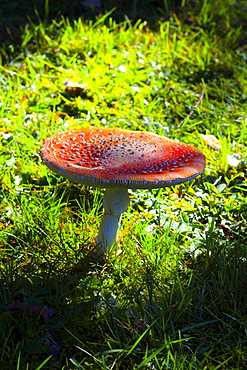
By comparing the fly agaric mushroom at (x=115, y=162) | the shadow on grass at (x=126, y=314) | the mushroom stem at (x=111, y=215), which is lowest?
the shadow on grass at (x=126, y=314)

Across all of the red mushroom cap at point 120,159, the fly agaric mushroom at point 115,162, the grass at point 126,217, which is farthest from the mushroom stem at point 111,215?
the red mushroom cap at point 120,159

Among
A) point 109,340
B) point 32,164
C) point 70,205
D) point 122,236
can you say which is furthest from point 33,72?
point 109,340

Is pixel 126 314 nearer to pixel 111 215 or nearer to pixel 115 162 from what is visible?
pixel 111 215

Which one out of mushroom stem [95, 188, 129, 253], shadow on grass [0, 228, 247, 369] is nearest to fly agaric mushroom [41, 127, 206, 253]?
mushroom stem [95, 188, 129, 253]

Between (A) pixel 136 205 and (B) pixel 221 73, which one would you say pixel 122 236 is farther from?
(B) pixel 221 73

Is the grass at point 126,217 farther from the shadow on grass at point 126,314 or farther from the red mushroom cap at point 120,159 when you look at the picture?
the red mushroom cap at point 120,159

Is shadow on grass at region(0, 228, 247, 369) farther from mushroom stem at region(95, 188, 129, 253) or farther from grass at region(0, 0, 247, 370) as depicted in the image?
mushroom stem at region(95, 188, 129, 253)

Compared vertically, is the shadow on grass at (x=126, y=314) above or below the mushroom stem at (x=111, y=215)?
below

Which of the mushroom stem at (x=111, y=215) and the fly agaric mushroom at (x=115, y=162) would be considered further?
the mushroom stem at (x=111, y=215)
